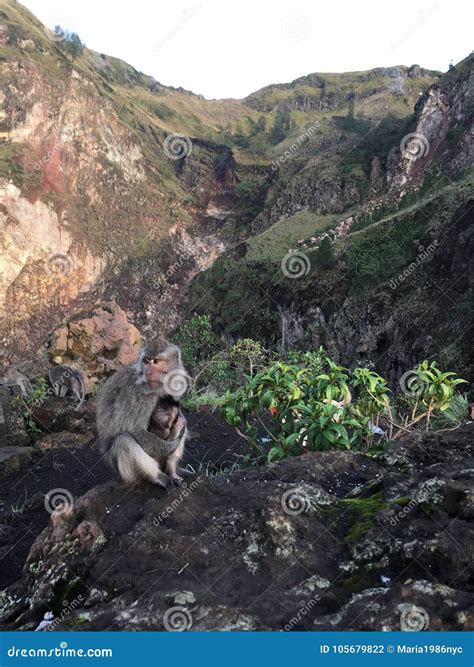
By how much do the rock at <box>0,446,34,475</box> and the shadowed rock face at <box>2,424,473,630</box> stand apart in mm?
4139

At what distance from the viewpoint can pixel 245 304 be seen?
28.9m

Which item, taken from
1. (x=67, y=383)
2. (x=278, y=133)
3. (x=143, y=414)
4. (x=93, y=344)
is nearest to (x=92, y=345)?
(x=93, y=344)

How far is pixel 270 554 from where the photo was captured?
2.88m

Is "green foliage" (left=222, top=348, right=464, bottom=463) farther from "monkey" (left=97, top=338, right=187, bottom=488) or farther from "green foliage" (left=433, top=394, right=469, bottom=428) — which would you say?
"monkey" (left=97, top=338, right=187, bottom=488)

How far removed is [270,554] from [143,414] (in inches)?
59.8

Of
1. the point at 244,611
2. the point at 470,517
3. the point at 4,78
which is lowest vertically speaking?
the point at 244,611

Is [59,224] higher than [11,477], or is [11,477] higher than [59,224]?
[59,224]

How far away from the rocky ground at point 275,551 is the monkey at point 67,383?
524 centimetres

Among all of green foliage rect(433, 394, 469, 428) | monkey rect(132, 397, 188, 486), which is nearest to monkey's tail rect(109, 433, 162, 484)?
monkey rect(132, 397, 188, 486)

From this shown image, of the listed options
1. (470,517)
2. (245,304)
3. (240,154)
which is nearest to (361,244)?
(245,304)

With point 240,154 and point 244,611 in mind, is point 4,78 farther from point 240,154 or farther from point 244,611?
point 244,611

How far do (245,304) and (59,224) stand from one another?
23.3m

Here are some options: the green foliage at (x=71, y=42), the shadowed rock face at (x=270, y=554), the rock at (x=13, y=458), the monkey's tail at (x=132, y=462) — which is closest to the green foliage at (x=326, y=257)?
the rock at (x=13, y=458)

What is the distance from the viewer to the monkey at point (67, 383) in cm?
939
